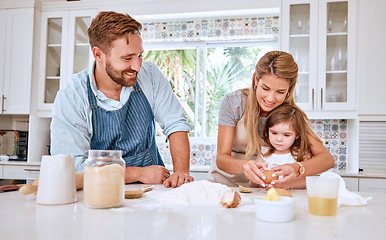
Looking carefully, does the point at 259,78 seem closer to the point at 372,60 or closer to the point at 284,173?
the point at 284,173

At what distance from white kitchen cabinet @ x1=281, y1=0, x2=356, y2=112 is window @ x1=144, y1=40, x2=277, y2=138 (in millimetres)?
611

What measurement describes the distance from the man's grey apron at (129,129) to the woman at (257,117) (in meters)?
0.38

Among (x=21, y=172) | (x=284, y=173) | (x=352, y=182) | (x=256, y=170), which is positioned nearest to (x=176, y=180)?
(x=256, y=170)

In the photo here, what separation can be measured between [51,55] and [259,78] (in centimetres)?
287

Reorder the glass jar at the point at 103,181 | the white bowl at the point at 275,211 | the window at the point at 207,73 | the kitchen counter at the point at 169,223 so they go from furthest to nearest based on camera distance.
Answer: the window at the point at 207,73 → the glass jar at the point at 103,181 → the white bowl at the point at 275,211 → the kitchen counter at the point at 169,223

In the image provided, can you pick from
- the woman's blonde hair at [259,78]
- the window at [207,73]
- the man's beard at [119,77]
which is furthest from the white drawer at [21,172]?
the woman's blonde hair at [259,78]

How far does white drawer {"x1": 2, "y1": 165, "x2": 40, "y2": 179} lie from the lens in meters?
3.57

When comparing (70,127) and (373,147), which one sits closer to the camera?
(70,127)

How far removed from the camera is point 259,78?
1.83 metres

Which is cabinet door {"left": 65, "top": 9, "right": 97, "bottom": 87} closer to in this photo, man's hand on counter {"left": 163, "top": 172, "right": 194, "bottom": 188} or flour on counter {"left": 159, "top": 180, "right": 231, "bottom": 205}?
man's hand on counter {"left": 163, "top": 172, "right": 194, "bottom": 188}

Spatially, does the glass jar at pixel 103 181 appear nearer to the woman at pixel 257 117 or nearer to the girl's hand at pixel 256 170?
the girl's hand at pixel 256 170

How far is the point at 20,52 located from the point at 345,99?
10.9 feet

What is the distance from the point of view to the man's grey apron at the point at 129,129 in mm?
1633

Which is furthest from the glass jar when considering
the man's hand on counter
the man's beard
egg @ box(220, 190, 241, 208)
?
the man's beard
